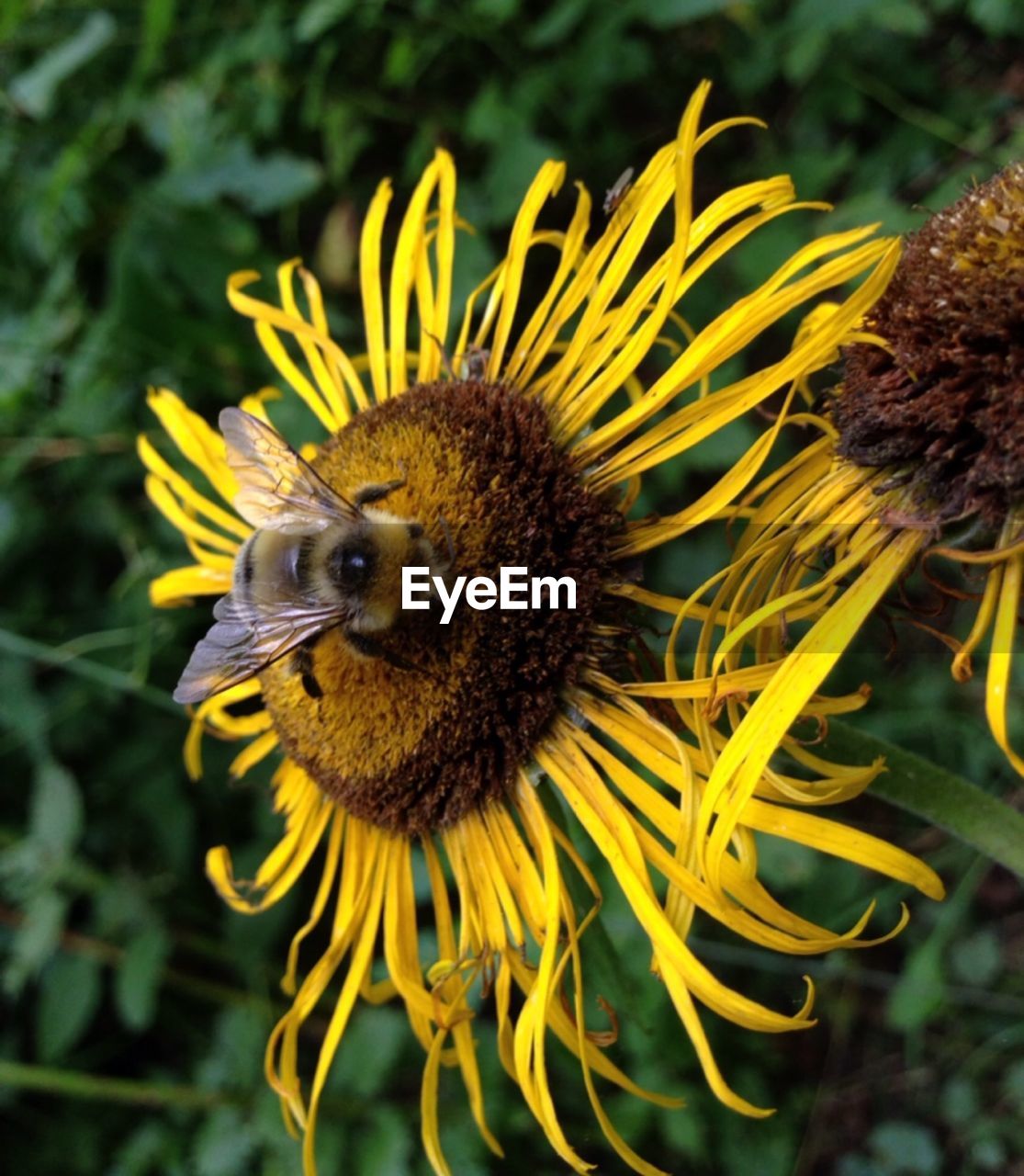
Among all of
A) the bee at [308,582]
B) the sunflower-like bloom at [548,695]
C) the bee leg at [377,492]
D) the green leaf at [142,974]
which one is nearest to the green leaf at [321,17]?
the sunflower-like bloom at [548,695]

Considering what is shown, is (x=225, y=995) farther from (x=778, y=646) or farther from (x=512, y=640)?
Result: (x=778, y=646)

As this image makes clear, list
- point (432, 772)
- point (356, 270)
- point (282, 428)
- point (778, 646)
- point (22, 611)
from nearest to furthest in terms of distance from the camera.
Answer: point (778, 646) < point (432, 772) < point (282, 428) < point (356, 270) < point (22, 611)

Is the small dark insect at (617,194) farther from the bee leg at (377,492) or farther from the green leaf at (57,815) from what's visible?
the green leaf at (57,815)

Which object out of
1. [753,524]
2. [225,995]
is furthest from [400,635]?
[225,995]

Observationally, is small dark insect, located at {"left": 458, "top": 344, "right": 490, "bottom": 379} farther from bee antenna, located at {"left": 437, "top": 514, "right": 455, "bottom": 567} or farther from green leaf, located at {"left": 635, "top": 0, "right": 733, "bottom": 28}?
green leaf, located at {"left": 635, "top": 0, "right": 733, "bottom": 28}

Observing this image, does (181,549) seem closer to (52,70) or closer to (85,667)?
(85,667)

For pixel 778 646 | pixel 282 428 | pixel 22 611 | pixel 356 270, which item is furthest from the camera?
pixel 22 611
